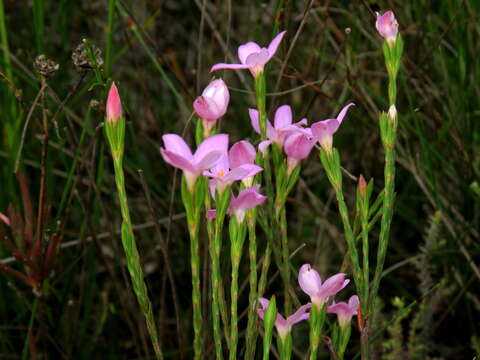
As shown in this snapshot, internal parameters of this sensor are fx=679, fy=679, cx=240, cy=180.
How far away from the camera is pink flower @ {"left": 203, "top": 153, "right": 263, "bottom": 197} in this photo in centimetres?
65

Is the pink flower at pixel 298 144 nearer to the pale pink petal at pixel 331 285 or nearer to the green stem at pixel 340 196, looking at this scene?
the green stem at pixel 340 196

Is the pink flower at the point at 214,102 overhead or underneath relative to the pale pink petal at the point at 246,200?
overhead

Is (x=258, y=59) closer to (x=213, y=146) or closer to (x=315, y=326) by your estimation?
(x=213, y=146)

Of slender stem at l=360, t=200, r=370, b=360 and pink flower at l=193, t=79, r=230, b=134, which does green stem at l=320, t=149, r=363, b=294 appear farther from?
pink flower at l=193, t=79, r=230, b=134

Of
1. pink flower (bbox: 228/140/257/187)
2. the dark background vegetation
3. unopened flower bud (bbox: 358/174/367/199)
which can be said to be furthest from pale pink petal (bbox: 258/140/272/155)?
the dark background vegetation

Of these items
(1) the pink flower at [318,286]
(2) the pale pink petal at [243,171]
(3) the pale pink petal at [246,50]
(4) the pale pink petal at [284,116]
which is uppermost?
(3) the pale pink petal at [246,50]

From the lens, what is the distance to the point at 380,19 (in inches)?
30.6

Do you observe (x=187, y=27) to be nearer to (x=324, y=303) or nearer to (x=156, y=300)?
(x=156, y=300)

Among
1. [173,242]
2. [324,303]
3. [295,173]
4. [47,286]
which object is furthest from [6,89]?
[324,303]

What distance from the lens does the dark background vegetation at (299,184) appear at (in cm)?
126

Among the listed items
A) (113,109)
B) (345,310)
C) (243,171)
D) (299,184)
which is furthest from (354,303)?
(299,184)

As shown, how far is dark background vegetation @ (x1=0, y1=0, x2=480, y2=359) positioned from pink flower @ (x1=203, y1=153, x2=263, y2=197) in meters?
0.40

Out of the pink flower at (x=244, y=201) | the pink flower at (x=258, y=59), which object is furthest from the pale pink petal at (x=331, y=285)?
the pink flower at (x=258, y=59)

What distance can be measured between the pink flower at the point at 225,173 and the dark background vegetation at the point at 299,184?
1.31ft
